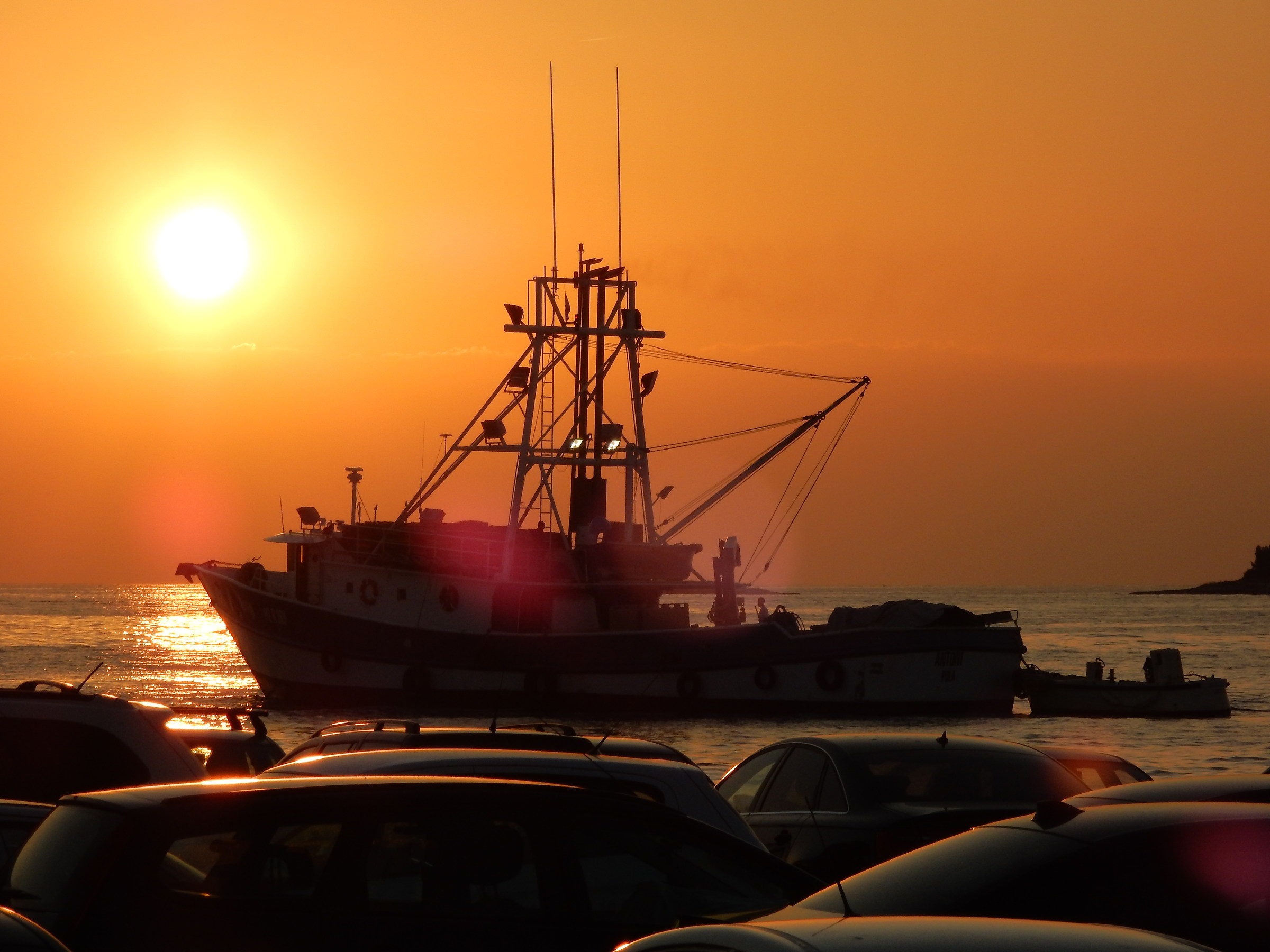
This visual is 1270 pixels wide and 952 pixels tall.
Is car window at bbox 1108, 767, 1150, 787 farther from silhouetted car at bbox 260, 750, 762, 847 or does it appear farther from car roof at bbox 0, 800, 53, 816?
car roof at bbox 0, 800, 53, 816

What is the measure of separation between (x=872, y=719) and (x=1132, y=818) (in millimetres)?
35920

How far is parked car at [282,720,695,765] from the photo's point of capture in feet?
25.5

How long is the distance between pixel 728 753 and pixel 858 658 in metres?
8.32

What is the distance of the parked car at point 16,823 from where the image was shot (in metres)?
6.76

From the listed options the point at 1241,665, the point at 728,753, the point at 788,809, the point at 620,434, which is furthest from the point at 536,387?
the point at 1241,665

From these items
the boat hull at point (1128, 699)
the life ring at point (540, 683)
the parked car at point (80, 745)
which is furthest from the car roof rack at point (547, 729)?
the boat hull at point (1128, 699)

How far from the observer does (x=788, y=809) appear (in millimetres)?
9727

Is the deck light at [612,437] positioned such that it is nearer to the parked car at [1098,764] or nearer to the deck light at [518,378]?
the deck light at [518,378]

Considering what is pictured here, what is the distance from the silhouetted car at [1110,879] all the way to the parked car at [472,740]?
2514 mm

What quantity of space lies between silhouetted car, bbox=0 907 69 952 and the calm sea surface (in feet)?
51.3

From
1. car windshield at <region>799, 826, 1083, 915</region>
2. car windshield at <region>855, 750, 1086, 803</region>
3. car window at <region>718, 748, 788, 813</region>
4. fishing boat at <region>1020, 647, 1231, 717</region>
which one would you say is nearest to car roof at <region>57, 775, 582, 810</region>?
car windshield at <region>799, 826, 1083, 915</region>

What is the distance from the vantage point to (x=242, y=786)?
201 inches

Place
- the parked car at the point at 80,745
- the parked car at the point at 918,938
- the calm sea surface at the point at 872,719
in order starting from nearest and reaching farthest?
the parked car at the point at 918,938, the parked car at the point at 80,745, the calm sea surface at the point at 872,719

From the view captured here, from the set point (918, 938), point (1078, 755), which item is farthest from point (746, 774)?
point (918, 938)
